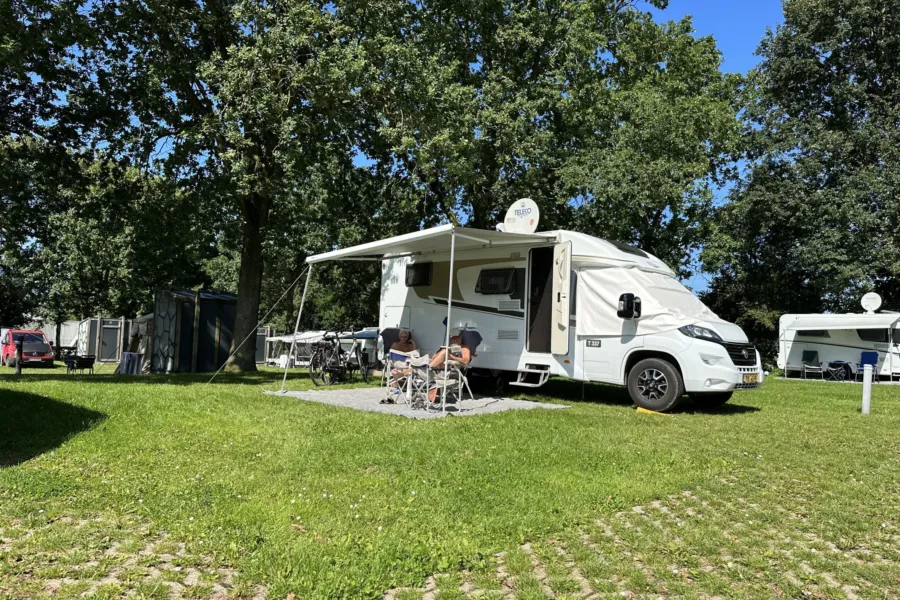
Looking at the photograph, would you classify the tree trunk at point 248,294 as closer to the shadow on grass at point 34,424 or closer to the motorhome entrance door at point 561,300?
the shadow on grass at point 34,424

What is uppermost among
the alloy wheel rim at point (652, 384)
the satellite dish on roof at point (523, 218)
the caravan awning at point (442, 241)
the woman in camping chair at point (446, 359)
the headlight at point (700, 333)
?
the satellite dish on roof at point (523, 218)

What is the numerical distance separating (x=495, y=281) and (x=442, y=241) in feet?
3.58

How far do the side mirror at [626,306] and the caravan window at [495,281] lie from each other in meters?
1.81

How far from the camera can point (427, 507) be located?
4.09 m

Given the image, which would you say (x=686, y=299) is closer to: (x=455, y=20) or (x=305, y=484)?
(x=305, y=484)

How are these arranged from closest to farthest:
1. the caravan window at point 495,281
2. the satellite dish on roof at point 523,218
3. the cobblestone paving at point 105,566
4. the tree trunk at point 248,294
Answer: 1. the cobblestone paving at point 105,566
2. the satellite dish on roof at point 523,218
3. the caravan window at point 495,281
4. the tree trunk at point 248,294

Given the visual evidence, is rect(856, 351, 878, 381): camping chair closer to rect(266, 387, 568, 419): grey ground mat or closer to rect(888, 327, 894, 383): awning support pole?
rect(888, 327, 894, 383): awning support pole

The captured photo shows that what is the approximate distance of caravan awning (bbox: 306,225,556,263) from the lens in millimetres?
8625

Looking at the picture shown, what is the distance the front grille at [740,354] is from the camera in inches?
350

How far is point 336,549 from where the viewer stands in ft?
11.0

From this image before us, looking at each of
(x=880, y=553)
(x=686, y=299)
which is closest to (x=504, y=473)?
(x=880, y=553)

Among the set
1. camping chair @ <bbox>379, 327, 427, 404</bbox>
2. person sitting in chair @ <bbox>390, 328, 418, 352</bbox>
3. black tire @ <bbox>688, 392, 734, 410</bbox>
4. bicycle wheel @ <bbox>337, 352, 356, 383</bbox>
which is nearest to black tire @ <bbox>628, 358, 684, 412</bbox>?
black tire @ <bbox>688, 392, 734, 410</bbox>

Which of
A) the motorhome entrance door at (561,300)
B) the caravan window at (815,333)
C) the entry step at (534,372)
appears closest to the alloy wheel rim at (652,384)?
the motorhome entrance door at (561,300)

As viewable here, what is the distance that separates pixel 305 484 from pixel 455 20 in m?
18.1
